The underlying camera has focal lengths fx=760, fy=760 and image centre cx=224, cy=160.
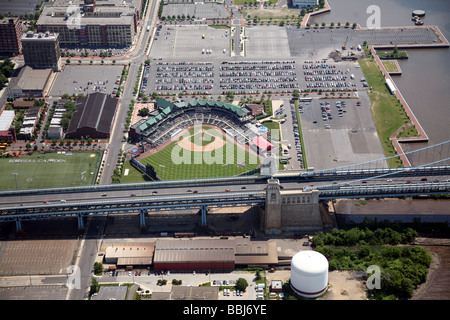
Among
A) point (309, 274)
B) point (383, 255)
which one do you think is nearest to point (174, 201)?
point (309, 274)

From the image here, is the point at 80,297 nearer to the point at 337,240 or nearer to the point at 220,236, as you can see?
the point at 220,236

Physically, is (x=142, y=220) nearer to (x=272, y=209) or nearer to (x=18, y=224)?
(x=18, y=224)

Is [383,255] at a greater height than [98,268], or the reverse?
[383,255]

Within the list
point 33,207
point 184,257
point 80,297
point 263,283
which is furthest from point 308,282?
point 33,207

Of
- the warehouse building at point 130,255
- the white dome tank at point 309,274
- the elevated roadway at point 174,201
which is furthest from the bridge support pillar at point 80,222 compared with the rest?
the white dome tank at point 309,274

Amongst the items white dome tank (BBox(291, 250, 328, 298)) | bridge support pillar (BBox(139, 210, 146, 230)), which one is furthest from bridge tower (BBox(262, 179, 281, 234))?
bridge support pillar (BBox(139, 210, 146, 230))

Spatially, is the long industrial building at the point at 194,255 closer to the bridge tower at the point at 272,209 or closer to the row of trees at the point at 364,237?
the bridge tower at the point at 272,209
